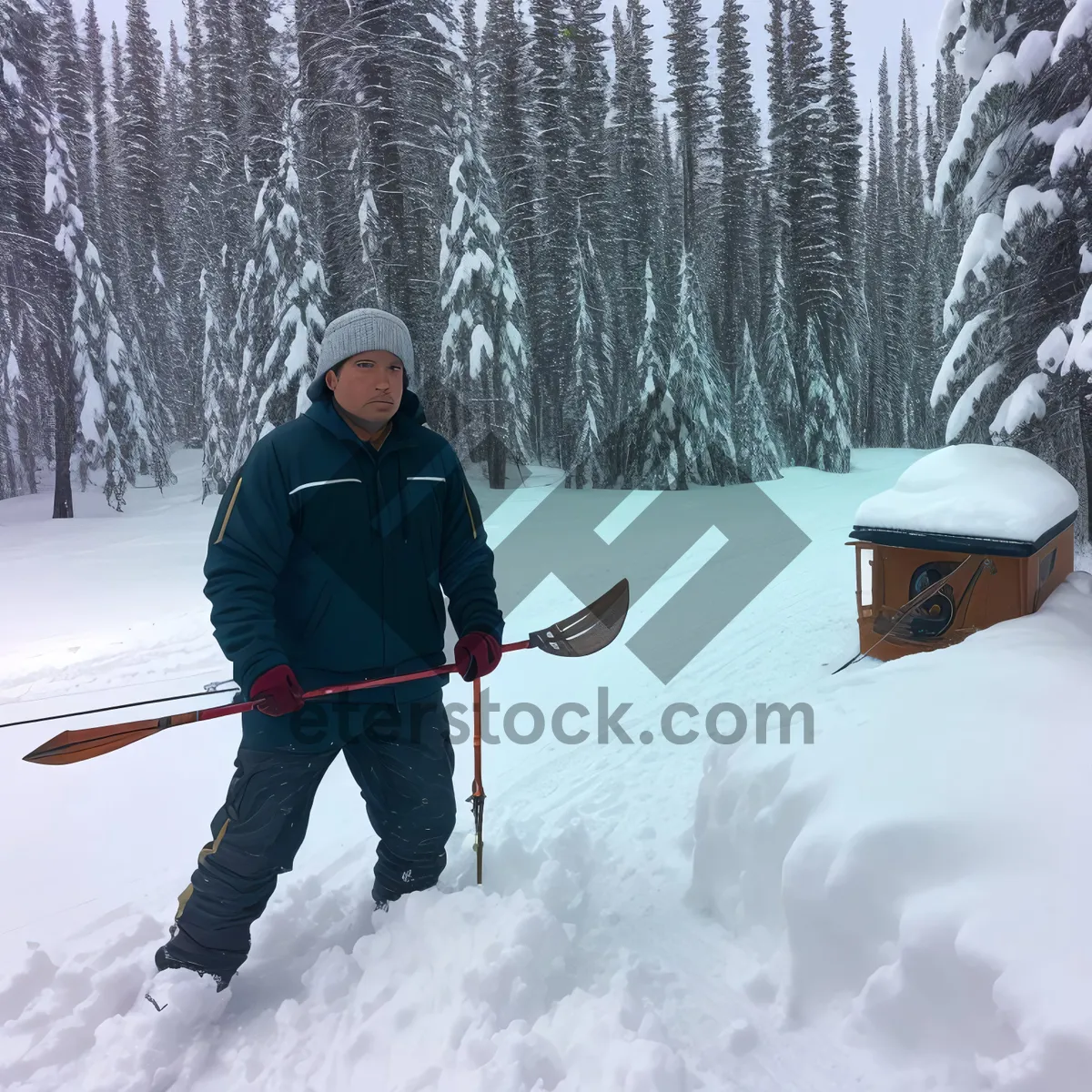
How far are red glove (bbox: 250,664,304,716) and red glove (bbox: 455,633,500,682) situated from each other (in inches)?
28.9

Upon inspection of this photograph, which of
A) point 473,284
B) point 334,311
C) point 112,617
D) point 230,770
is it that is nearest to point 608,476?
point 473,284

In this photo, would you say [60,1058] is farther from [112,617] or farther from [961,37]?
[961,37]

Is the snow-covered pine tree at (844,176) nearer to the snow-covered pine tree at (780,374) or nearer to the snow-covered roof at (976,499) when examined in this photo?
the snow-covered pine tree at (780,374)

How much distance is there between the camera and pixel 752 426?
25.4 meters

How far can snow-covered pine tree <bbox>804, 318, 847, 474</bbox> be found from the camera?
26.6 m

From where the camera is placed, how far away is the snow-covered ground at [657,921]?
2045 millimetres

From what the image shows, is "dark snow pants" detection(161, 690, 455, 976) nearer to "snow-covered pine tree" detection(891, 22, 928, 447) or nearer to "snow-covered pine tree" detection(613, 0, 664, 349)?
"snow-covered pine tree" detection(613, 0, 664, 349)

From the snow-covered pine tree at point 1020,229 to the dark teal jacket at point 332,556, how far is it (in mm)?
8422

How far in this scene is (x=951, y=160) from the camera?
31.1 feet

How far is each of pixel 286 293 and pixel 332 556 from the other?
14.5 meters

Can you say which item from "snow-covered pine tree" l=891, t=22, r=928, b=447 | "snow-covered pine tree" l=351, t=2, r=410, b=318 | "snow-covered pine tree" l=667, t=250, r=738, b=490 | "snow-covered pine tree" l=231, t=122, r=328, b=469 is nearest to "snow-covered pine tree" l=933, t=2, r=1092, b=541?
"snow-covered pine tree" l=351, t=2, r=410, b=318

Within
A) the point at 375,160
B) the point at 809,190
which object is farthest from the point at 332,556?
the point at 809,190

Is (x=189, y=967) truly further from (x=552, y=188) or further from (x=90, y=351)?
(x=552, y=188)

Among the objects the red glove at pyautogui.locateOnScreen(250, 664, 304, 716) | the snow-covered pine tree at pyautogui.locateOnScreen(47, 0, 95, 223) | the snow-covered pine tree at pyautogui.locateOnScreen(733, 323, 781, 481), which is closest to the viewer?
the red glove at pyautogui.locateOnScreen(250, 664, 304, 716)
